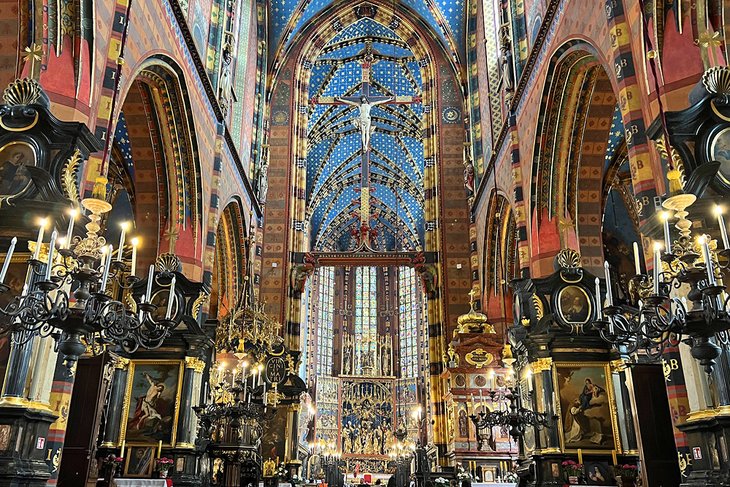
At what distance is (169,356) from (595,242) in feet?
30.1

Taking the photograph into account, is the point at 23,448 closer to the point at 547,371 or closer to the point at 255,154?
the point at 547,371

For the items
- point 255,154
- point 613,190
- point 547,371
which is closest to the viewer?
point 547,371

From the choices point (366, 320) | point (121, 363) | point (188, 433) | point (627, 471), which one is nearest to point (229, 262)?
point (121, 363)

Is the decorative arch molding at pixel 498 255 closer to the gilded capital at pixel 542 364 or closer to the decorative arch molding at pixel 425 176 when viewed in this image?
the decorative arch molding at pixel 425 176

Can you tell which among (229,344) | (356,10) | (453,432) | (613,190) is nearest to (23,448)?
(229,344)

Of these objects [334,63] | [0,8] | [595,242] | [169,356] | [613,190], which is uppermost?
[334,63]

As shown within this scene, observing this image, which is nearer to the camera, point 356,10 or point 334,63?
point 356,10

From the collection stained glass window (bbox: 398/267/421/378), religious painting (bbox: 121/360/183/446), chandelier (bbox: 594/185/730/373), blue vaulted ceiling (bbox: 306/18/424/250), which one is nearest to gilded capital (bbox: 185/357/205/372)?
religious painting (bbox: 121/360/183/446)

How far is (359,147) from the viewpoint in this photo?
32594mm

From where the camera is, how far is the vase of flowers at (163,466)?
10893 mm

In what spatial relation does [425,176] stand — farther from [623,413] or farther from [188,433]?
[188,433]

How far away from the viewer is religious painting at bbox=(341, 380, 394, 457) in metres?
37.0

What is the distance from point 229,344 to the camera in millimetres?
14258

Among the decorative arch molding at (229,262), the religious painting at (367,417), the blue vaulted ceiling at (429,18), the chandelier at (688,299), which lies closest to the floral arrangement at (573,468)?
the chandelier at (688,299)
